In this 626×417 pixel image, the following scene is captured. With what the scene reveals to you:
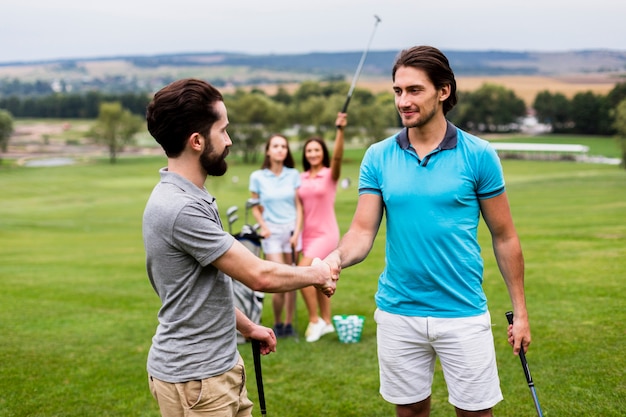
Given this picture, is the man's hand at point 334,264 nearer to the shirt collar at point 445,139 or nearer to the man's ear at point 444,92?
the shirt collar at point 445,139

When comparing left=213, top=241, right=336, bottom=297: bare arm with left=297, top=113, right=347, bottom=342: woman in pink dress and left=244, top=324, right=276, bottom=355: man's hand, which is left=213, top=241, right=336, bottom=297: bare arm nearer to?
left=244, top=324, right=276, bottom=355: man's hand

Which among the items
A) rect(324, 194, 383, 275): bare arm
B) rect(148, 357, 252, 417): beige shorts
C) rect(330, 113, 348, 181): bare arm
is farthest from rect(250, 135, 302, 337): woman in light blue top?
rect(148, 357, 252, 417): beige shorts


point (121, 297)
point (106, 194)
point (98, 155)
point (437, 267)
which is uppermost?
point (437, 267)

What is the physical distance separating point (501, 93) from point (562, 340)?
106484 mm

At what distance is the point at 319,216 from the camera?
845 centimetres

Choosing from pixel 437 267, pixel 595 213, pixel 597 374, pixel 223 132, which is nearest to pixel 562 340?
pixel 597 374

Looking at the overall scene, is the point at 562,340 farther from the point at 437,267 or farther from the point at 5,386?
the point at 5,386

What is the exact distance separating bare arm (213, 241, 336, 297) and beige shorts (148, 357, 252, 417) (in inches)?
18.3

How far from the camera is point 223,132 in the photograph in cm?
330

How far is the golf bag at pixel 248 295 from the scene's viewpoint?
27.0 feet

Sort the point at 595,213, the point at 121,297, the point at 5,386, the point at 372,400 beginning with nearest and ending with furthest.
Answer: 1. the point at 372,400
2. the point at 5,386
3. the point at 121,297
4. the point at 595,213

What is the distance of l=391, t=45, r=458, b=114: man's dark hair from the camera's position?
3842mm

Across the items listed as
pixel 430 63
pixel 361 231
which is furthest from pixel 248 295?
pixel 430 63

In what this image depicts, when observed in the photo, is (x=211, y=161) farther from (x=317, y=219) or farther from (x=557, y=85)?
(x=557, y=85)
